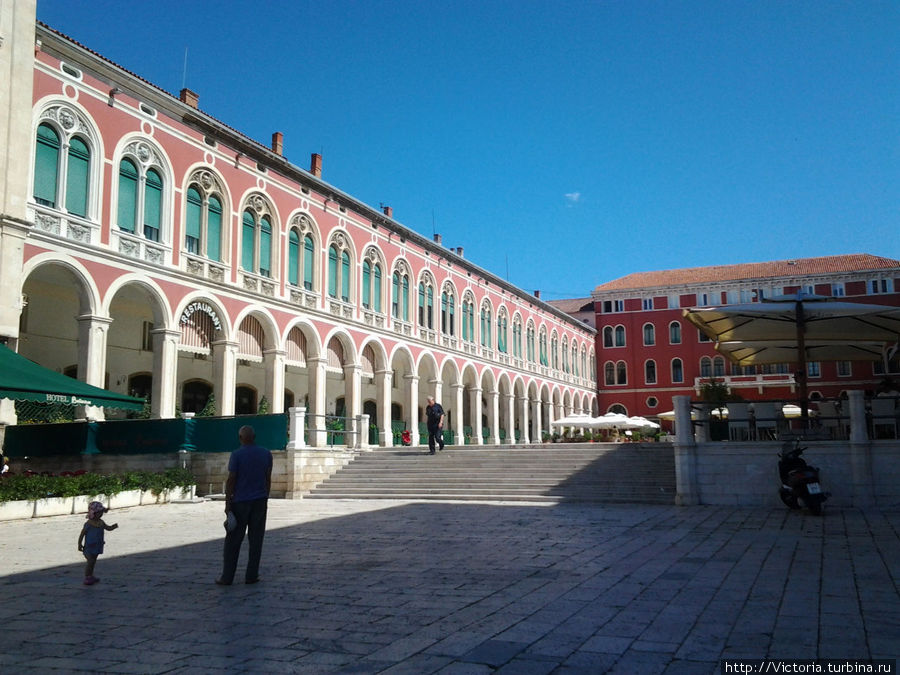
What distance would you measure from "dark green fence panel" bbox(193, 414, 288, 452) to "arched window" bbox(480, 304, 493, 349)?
24.3 meters

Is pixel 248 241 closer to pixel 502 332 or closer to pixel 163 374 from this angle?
pixel 163 374

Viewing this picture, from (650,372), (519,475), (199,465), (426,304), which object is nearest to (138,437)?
(199,465)

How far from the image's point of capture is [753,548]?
28.0ft

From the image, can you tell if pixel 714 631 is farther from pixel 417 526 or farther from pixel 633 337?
pixel 633 337

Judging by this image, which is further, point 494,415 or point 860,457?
point 494,415

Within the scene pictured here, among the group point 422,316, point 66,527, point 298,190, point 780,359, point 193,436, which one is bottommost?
point 66,527

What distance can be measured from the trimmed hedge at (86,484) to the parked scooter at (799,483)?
12301 millimetres

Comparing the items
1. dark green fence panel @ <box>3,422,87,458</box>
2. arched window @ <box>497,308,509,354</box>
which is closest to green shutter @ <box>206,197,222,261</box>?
dark green fence panel @ <box>3,422,87,458</box>

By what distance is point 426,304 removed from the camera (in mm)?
35781

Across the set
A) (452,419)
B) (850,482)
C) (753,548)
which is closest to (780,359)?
(850,482)

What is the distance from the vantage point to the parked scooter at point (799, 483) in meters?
11.6

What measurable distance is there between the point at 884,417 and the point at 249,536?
1110 cm

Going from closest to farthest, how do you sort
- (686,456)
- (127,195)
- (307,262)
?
(686,456)
(127,195)
(307,262)

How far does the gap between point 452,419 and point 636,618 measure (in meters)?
33.0
